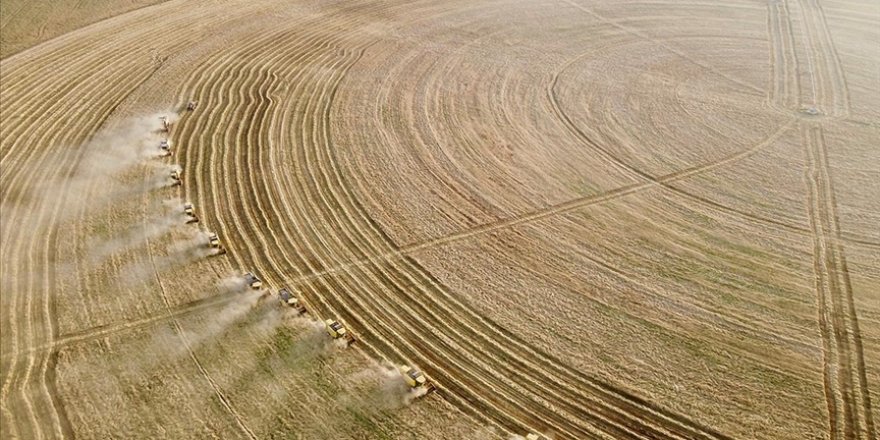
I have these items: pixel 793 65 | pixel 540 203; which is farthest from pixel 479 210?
pixel 793 65

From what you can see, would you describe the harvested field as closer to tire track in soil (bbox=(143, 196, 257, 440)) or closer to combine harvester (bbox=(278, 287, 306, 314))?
tire track in soil (bbox=(143, 196, 257, 440))

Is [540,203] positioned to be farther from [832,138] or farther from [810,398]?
[832,138]

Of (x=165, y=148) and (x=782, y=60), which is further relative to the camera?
(x=782, y=60)

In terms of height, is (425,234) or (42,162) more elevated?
(42,162)

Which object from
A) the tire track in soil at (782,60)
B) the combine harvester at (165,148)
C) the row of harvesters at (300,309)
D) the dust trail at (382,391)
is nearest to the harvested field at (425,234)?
the dust trail at (382,391)

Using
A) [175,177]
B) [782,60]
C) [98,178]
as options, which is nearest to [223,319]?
[175,177]

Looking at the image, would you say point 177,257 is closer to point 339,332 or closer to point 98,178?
point 98,178

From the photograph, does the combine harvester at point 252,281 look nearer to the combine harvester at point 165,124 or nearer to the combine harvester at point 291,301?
the combine harvester at point 291,301

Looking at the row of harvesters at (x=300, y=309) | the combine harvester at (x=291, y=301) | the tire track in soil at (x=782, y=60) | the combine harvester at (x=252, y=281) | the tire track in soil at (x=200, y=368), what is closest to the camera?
the tire track in soil at (x=200, y=368)
